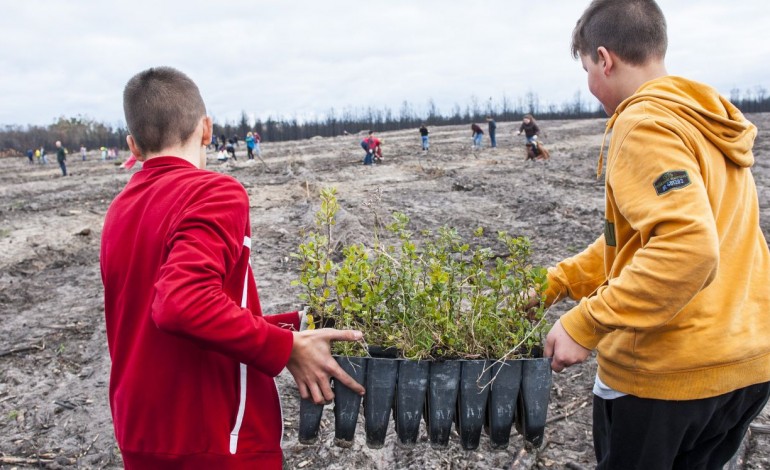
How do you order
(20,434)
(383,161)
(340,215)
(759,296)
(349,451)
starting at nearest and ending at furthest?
(759,296) < (349,451) < (20,434) < (340,215) < (383,161)

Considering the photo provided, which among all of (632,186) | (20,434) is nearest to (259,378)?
(632,186)

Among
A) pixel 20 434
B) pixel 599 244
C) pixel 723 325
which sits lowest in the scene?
pixel 20 434

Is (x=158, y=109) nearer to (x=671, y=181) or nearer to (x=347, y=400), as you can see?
(x=347, y=400)

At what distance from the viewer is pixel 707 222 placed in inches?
54.6

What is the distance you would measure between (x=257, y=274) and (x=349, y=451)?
3.73 m

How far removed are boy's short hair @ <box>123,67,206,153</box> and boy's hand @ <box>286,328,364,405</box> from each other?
0.75 m

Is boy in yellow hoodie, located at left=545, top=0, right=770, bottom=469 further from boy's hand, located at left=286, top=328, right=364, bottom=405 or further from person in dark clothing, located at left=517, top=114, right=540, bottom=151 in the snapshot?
person in dark clothing, located at left=517, top=114, right=540, bottom=151

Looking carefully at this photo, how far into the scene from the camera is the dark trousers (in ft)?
5.42

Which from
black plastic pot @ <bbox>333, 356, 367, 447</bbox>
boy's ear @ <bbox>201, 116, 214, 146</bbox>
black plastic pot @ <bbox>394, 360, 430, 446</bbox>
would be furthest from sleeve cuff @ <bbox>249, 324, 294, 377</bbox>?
boy's ear @ <bbox>201, 116, 214, 146</bbox>

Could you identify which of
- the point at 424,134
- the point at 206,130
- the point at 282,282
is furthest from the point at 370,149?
the point at 206,130

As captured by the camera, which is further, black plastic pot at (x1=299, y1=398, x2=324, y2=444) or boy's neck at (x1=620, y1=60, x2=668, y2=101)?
black plastic pot at (x1=299, y1=398, x2=324, y2=444)

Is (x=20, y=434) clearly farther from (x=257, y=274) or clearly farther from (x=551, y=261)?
(x=551, y=261)

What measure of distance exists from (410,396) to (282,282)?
4.45 metres

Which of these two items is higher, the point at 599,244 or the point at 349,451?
the point at 599,244
